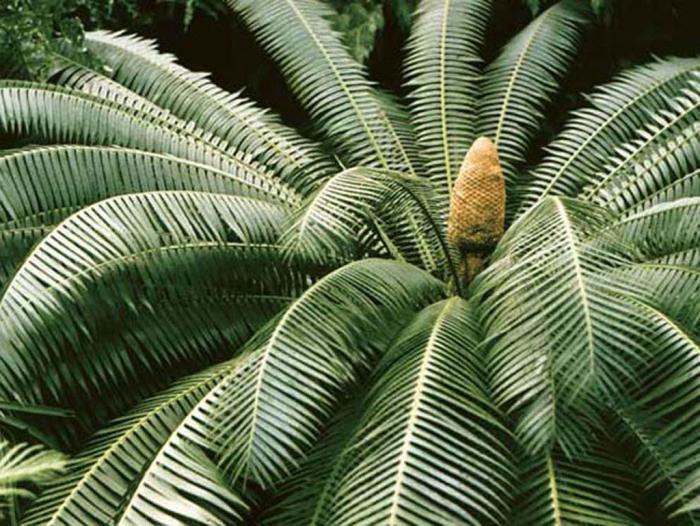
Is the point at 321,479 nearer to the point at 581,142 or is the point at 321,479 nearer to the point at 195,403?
the point at 195,403

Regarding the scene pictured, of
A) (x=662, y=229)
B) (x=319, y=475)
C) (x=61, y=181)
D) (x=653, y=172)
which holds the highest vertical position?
(x=61, y=181)

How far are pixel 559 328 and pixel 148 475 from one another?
0.95 metres

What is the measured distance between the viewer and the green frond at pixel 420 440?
194 centimetres

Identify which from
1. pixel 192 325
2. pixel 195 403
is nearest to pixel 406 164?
pixel 192 325

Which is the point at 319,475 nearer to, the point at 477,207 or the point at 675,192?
the point at 477,207

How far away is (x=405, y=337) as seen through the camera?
2381mm

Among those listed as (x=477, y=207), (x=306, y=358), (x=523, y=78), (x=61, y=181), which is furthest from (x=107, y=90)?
(x=306, y=358)

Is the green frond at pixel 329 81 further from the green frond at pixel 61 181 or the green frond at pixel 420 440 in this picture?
the green frond at pixel 420 440

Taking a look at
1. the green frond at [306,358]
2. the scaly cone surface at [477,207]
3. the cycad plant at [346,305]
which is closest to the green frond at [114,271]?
the cycad plant at [346,305]

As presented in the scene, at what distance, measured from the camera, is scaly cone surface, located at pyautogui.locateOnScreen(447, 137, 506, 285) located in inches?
115

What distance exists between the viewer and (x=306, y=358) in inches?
88.7

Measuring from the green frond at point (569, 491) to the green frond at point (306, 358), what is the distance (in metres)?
0.46

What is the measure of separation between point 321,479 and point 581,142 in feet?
5.81

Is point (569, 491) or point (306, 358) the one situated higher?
point (306, 358)
